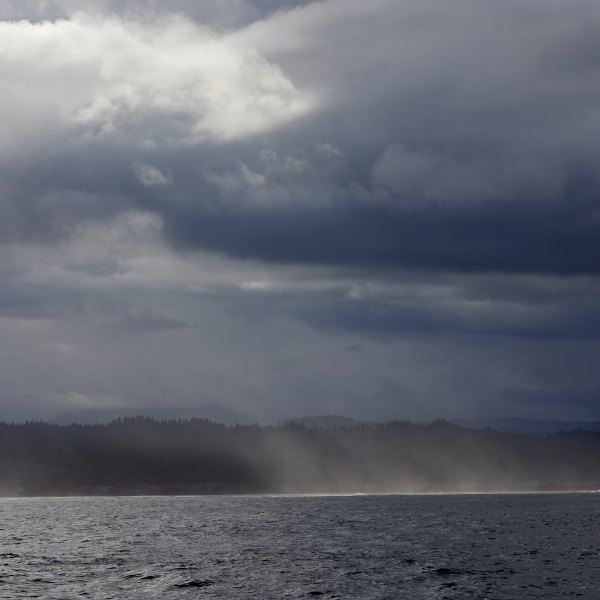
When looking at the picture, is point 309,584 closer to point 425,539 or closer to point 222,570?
point 222,570

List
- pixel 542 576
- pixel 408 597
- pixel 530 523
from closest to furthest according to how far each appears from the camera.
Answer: pixel 408 597 → pixel 542 576 → pixel 530 523

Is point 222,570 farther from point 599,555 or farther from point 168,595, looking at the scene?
point 599,555

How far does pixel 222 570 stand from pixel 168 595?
22985mm

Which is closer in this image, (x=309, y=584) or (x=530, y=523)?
(x=309, y=584)

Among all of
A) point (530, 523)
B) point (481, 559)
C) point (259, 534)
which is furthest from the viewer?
point (530, 523)

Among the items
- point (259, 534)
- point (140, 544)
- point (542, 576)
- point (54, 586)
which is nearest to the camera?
point (54, 586)

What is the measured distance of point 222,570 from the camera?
350 ft

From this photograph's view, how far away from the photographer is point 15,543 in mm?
152500

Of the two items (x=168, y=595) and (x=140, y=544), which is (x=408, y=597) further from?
(x=140, y=544)

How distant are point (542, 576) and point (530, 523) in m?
103

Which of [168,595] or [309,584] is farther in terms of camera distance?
[309,584]

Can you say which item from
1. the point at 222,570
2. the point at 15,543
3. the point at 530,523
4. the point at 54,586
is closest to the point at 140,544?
the point at 15,543

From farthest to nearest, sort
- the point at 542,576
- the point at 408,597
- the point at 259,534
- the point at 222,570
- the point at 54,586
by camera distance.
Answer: the point at 259,534 < the point at 222,570 < the point at 542,576 < the point at 54,586 < the point at 408,597

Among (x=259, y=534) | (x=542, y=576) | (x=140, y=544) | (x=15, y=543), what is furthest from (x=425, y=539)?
(x=15, y=543)
